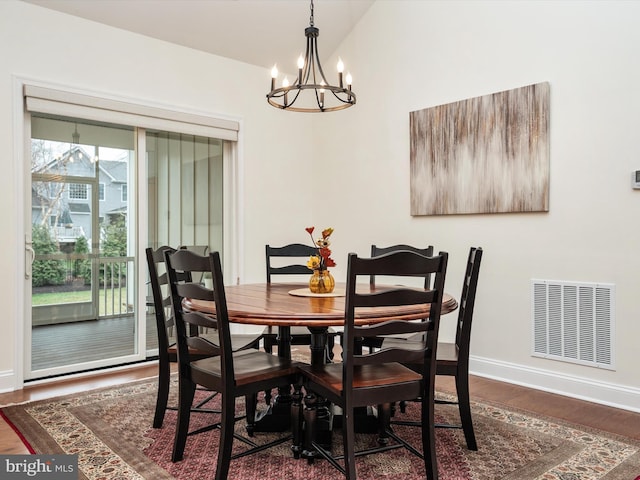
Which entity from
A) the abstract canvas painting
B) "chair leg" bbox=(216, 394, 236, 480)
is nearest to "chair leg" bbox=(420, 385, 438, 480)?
"chair leg" bbox=(216, 394, 236, 480)

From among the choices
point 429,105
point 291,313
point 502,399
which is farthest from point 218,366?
point 429,105

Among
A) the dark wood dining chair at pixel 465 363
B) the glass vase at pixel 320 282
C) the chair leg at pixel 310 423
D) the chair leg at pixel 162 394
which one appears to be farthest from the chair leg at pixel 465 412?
the chair leg at pixel 162 394

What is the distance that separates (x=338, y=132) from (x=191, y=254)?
301 cm

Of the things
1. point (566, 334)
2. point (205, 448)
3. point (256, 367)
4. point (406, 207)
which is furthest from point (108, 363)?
point (566, 334)

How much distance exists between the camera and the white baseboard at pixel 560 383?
2988mm

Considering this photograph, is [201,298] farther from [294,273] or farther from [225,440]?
[294,273]

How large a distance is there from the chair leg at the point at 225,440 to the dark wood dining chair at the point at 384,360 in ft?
1.15

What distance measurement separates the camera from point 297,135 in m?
4.93

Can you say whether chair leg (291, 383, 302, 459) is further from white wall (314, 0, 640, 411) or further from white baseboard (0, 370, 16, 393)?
white baseboard (0, 370, 16, 393)

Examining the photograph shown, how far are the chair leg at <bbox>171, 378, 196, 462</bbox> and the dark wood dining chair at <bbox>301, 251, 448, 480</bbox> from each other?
53 centimetres

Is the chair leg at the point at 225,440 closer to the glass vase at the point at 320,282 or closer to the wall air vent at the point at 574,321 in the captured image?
the glass vase at the point at 320,282

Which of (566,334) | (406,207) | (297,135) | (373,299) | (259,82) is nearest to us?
(373,299)

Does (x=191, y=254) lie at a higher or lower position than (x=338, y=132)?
lower

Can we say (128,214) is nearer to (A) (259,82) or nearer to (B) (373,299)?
(A) (259,82)
